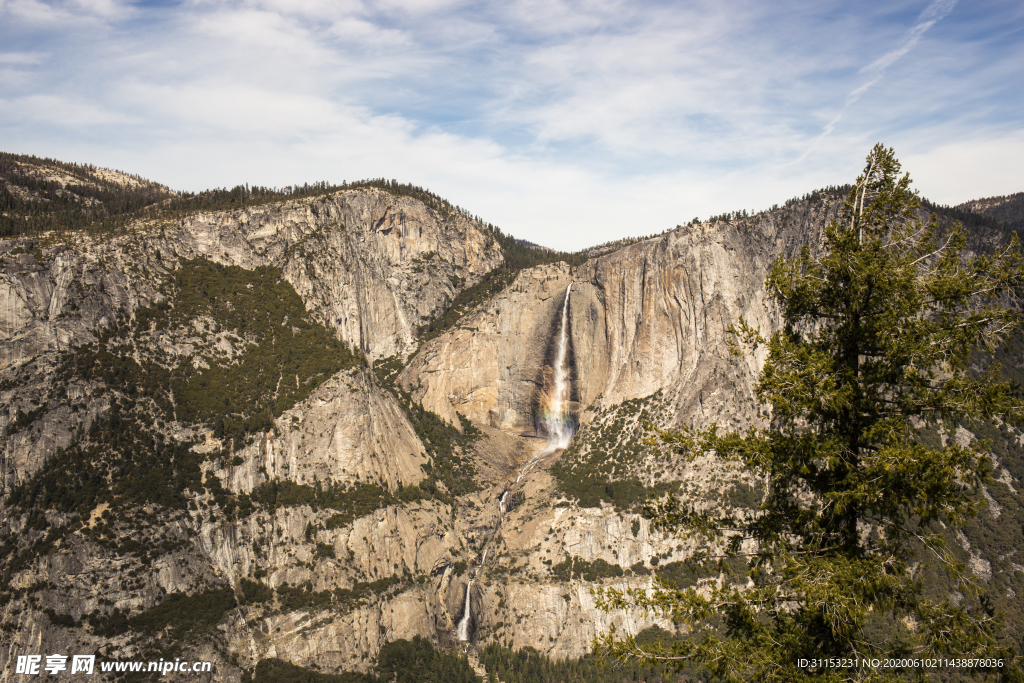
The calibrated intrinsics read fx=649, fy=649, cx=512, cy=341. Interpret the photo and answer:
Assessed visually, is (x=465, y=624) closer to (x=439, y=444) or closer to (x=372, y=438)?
(x=439, y=444)

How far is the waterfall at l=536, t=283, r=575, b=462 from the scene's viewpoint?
11069cm

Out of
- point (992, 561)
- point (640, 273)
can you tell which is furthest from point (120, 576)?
point (992, 561)

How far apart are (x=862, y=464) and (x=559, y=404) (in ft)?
325

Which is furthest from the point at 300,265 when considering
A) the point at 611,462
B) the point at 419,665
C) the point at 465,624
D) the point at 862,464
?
the point at 862,464

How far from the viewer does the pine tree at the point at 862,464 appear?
12625 millimetres

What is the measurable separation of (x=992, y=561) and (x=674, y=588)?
8448cm

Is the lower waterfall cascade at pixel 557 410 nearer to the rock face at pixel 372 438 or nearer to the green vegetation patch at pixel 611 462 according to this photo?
the rock face at pixel 372 438

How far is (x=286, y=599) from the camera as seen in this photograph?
76312 millimetres

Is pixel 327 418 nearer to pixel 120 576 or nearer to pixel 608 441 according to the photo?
pixel 120 576

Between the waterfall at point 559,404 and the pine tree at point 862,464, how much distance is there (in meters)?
95.0

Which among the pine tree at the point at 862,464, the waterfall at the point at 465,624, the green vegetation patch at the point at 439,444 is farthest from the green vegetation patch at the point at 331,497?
the pine tree at the point at 862,464

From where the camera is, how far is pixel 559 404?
374ft

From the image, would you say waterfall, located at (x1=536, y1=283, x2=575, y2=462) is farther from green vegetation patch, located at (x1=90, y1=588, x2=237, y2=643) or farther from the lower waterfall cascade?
green vegetation patch, located at (x1=90, y1=588, x2=237, y2=643)

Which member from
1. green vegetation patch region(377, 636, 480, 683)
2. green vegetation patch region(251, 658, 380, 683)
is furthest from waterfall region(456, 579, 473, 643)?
green vegetation patch region(251, 658, 380, 683)
